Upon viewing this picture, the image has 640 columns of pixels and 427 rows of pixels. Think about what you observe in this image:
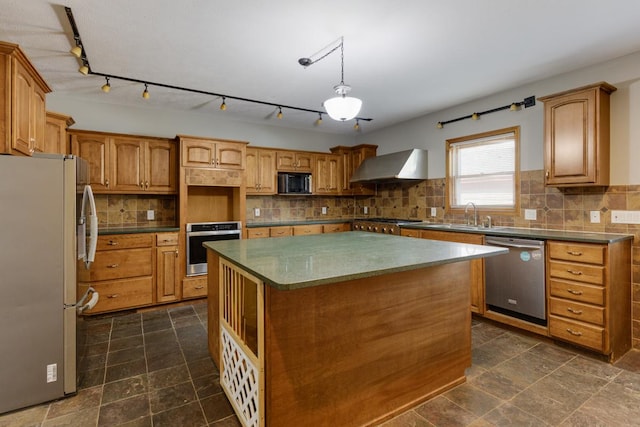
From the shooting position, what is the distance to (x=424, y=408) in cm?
194

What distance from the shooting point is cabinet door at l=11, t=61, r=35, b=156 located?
212 centimetres

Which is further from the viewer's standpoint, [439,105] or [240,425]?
[439,105]

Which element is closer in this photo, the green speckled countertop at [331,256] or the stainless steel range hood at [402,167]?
the green speckled countertop at [331,256]

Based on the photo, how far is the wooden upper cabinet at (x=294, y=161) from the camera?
5.07 metres

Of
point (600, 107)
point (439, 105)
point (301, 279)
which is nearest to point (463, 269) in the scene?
point (301, 279)

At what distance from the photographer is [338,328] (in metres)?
1.67

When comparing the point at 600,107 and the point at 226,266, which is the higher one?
the point at 600,107

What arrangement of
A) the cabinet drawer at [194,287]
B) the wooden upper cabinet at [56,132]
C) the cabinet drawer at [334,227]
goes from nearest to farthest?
1. the wooden upper cabinet at [56,132]
2. the cabinet drawer at [194,287]
3. the cabinet drawer at [334,227]

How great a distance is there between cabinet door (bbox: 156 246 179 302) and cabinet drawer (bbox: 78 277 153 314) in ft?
0.34

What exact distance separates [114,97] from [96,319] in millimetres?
2622

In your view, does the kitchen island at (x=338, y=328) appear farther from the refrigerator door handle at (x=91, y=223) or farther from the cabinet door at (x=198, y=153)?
the cabinet door at (x=198, y=153)

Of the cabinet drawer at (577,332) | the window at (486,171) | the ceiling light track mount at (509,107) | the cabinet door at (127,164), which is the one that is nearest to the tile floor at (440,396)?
the cabinet drawer at (577,332)

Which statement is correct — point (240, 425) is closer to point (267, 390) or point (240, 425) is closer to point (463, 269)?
point (267, 390)

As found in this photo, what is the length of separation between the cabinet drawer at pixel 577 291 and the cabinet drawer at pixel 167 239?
159 inches
